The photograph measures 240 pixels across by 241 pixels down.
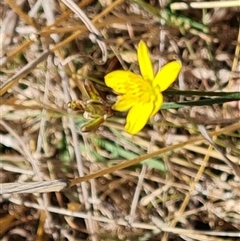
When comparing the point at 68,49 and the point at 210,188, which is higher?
the point at 68,49

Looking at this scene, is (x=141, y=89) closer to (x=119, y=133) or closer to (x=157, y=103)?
(x=157, y=103)

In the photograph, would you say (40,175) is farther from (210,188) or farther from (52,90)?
(210,188)

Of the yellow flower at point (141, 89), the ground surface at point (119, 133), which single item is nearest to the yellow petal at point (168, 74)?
the yellow flower at point (141, 89)

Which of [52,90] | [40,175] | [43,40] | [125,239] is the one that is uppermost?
[43,40]

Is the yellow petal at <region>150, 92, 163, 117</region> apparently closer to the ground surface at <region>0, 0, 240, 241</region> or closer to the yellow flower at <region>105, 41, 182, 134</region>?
the yellow flower at <region>105, 41, 182, 134</region>

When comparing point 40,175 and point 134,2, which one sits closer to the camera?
point 134,2

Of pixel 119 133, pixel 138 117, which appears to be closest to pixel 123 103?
pixel 138 117

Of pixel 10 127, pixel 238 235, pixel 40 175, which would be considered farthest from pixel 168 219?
pixel 10 127

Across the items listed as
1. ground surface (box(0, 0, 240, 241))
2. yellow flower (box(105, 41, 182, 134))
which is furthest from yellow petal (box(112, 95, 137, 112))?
ground surface (box(0, 0, 240, 241))
